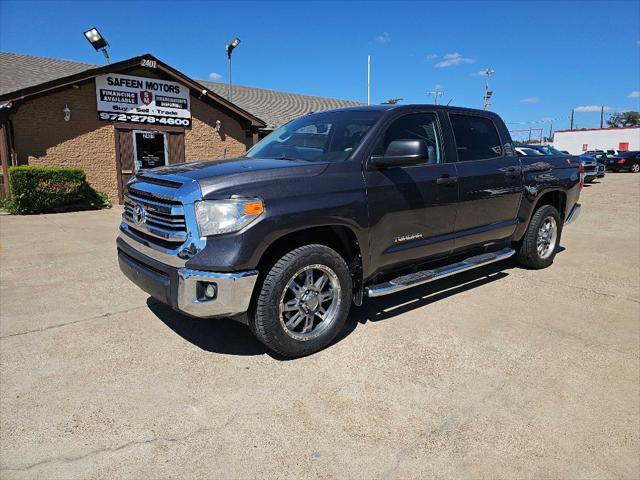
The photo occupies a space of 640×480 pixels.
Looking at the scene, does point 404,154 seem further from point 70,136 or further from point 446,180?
point 70,136

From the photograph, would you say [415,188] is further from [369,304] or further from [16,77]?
[16,77]

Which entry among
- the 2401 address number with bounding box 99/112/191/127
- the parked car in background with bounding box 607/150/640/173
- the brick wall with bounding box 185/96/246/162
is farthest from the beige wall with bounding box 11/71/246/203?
the parked car in background with bounding box 607/150/640/173

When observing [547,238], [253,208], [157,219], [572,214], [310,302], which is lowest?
[310,302]

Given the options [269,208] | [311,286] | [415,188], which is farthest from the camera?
[415,188]

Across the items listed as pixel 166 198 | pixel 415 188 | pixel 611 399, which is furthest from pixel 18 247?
pixel 611 399

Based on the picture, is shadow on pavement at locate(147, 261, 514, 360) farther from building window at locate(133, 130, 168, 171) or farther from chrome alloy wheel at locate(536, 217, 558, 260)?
building window at locate(133, 130, 168, 171)

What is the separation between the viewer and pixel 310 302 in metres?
3.49

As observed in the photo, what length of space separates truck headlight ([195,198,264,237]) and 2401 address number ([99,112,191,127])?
41.6 ft

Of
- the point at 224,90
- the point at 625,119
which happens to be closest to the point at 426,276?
the point at 224,90

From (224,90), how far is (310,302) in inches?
806

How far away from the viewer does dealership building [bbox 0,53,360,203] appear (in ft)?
41.7

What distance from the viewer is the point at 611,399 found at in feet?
9.83

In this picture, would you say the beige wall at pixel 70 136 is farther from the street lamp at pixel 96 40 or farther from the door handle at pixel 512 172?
the door handle at pixel 512 172

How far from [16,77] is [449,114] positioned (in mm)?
15212
